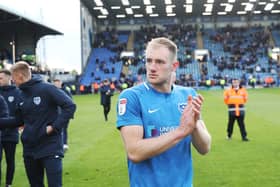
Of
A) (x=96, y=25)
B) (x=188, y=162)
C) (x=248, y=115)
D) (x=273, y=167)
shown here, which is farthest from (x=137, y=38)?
(x=188, y=162)

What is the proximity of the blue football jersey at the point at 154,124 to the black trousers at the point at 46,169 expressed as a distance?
2705 millimetres

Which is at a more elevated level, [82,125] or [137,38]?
[137,38]

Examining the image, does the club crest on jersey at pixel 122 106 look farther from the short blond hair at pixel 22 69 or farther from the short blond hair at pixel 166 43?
the short blond hair at pixel 22 69

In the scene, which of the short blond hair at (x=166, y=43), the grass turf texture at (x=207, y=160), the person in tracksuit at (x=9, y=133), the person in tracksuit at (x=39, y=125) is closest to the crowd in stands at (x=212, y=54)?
the grass turf texture at (x=207, y=160)

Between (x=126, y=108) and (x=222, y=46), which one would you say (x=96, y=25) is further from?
(x=126, y=108)

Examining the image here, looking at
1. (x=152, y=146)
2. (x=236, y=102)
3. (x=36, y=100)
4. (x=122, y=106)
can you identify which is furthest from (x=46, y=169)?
(x=236, y=102)

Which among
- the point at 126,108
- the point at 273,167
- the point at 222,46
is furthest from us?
the point at 222,46

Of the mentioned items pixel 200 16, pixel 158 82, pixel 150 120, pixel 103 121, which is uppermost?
pixel 200 16

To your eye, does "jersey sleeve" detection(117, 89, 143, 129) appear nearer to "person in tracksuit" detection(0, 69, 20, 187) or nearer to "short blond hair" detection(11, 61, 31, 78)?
"short blond hair" detection(11, 61, 31, 78)

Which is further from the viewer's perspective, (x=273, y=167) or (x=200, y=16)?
(x=200, y=16)

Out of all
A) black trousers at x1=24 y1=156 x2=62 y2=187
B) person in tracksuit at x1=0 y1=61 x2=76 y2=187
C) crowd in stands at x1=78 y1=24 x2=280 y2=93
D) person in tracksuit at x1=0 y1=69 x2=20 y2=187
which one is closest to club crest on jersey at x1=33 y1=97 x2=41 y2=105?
person in tracksuit at x1=0 y1=61 x2=76 y2=187

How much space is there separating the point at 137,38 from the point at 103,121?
44.1 metres

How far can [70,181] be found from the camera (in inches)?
372

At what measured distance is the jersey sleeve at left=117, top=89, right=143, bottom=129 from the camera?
319 cm
